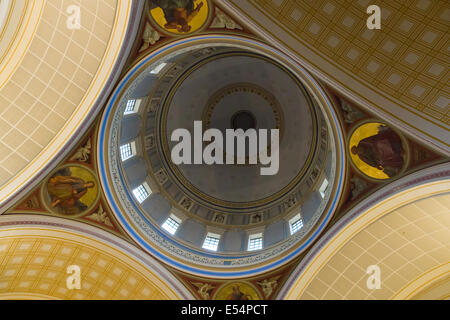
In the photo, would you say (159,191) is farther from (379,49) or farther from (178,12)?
(379,49)

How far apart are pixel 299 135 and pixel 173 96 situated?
22.1 ft

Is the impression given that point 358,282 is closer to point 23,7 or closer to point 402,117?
point 402,117

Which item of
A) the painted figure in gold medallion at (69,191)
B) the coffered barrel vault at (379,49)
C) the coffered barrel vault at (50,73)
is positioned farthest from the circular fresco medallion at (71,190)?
the coffered barrel vault at (379,49)

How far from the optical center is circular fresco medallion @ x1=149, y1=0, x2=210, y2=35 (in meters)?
13.5

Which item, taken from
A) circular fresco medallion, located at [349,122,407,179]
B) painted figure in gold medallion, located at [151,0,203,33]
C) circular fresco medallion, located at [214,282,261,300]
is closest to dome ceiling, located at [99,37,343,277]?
circular fresco medallion, located at [214,282,261,300]

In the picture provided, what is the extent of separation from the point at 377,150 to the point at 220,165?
10.7 metres

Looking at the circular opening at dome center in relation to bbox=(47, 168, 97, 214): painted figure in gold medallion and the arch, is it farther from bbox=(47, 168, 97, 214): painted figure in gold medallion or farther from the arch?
bbox=(47, 168, 97, 214): painted figure in gold medallion

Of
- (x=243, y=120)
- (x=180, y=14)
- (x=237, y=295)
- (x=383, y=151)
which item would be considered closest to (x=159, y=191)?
(x=237, y=295)

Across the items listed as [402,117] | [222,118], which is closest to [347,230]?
[402,117]

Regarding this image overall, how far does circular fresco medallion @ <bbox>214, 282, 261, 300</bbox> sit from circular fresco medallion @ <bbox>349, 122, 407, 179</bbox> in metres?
6.18

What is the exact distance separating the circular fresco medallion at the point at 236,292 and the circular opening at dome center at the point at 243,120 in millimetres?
9593

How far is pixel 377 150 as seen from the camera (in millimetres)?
13742

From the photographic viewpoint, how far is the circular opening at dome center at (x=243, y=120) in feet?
76.0

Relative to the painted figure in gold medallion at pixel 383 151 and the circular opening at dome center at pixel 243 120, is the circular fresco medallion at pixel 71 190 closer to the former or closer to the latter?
the painted figure in gold medallion at pixel 383 151
